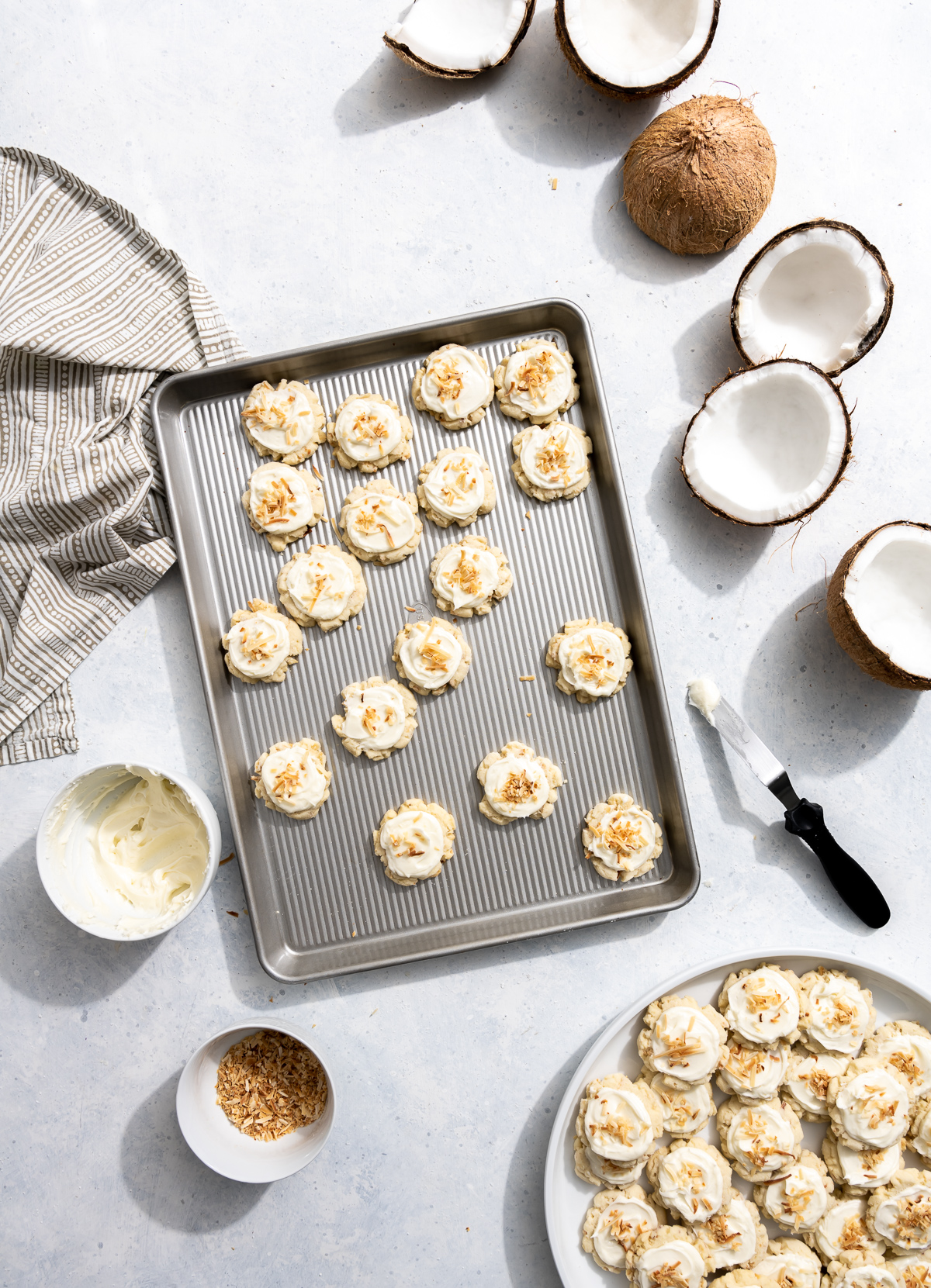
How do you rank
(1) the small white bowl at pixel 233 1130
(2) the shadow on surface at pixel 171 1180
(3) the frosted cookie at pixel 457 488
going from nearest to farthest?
(1) the small white bowl at pixel 233 1130 < (3) the frosted cookie at pixel 457 488 < (2) the shadow on surface at pixel 171 1180

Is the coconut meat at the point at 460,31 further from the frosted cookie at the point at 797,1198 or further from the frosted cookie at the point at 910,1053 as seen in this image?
the frosted cookie at the point at 797,1198

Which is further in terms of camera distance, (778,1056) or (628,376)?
(628,376)

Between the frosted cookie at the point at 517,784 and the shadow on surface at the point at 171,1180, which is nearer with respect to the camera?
the frosted cookie at the point at 517,784

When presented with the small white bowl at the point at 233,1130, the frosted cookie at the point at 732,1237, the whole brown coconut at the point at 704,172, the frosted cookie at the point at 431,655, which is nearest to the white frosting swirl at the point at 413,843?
the frosted cookie at the point at 431,655

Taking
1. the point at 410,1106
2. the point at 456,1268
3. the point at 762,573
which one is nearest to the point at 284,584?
the point at 762,573

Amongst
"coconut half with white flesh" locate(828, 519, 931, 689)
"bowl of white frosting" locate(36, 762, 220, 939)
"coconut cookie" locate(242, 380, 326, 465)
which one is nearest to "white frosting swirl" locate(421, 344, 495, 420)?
"coconut cookie" locate(242, 380, 326, 465)

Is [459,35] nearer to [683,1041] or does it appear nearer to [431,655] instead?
[431,655]

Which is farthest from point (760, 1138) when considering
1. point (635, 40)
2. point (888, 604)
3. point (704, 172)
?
point (635, 40)

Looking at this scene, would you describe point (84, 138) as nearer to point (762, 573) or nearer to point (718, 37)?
point (718, 37)
